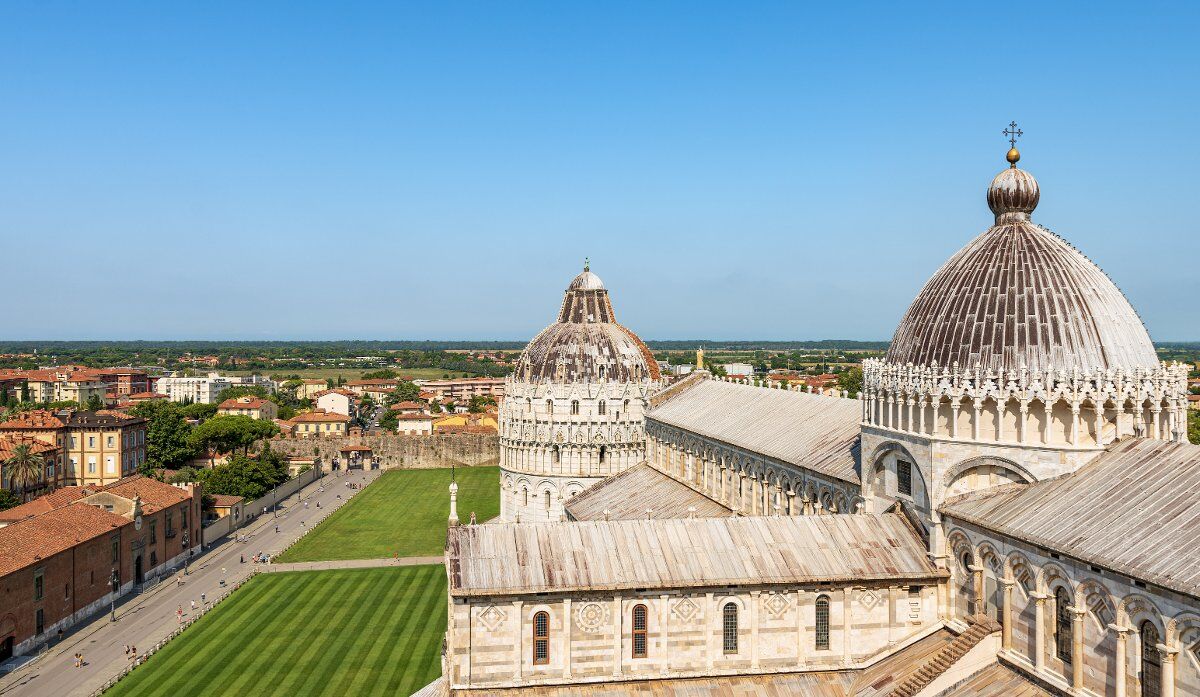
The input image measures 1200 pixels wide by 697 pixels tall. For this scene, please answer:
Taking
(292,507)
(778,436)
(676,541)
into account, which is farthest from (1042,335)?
(292,507)

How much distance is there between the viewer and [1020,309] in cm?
2973

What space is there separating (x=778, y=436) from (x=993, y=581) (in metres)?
20.8

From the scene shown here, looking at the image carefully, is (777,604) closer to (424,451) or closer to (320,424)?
(424,451)

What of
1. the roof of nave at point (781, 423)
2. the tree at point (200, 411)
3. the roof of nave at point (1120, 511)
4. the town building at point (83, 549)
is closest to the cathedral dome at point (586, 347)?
the roof of nave at point (781, 423)

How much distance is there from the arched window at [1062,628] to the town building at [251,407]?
165 m

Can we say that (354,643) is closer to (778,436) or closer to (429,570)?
(429,570)

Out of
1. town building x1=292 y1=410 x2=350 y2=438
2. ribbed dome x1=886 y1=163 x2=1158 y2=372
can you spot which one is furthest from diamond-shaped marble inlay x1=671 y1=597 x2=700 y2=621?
town building x1=292 y1=410 x2=350 y2=438

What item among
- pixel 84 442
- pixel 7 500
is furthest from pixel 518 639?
pixel 84 442

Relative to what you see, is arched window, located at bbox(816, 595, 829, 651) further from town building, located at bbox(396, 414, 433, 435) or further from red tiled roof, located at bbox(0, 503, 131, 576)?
town building, located at bbox(396, 414, 433, 435)

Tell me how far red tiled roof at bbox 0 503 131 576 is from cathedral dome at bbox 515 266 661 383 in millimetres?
35806

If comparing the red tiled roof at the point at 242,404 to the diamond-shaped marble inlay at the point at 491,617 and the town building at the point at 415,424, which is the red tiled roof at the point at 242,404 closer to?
the town building at the point at 415,424

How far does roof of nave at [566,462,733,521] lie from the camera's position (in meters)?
56.0

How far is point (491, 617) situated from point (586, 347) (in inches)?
2189

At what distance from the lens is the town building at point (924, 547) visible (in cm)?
2666
